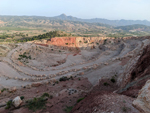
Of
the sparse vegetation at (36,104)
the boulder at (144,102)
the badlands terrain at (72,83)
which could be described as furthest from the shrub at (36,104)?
the boulder at (144,102)

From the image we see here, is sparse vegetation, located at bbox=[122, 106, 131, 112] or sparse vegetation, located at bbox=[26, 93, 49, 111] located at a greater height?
sparse vegetation, located at bbox=[122, 106, 131, 112]

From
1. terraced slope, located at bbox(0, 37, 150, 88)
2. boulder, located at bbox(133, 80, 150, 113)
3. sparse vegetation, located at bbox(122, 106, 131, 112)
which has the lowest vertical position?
terraced slope, located at bbox(0, 37, 150, 88)

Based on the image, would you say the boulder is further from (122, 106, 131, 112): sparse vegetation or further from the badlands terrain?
(122, 106, 131, 112): sparse vegetation

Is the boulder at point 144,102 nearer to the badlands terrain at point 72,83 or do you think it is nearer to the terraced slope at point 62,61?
the badlands terrain at point 72,83

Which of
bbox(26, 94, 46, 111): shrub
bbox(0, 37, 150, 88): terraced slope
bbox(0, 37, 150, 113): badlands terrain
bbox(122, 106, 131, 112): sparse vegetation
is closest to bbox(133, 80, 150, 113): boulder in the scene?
bbox(0, 37, 150, 113): badlands terrain

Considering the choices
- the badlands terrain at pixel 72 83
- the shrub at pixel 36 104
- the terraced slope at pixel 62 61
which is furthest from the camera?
the terraced slope at pixel 62 61

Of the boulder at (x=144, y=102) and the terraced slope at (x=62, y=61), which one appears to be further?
the terraced slope at (x=62, y=61)

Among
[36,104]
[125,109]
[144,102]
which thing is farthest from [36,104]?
[144,102]

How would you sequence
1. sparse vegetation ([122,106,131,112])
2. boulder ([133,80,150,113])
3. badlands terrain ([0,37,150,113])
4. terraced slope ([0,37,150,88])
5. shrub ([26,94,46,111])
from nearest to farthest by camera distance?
boulder ([133,80,150,113]), sparse vegetation ([122,106,131,112]), badlands terrain ([0,37,150,113]), shrub ([26,94,46,111]), terraced slope ([0,37,150,88])

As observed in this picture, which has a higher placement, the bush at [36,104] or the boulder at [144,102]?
the boulder at [144,102]

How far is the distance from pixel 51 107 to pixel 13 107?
3406mm

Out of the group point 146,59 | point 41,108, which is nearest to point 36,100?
point 41,108

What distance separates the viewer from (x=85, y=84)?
1459cm

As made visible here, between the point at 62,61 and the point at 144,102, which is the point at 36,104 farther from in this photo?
the point at 62,61
